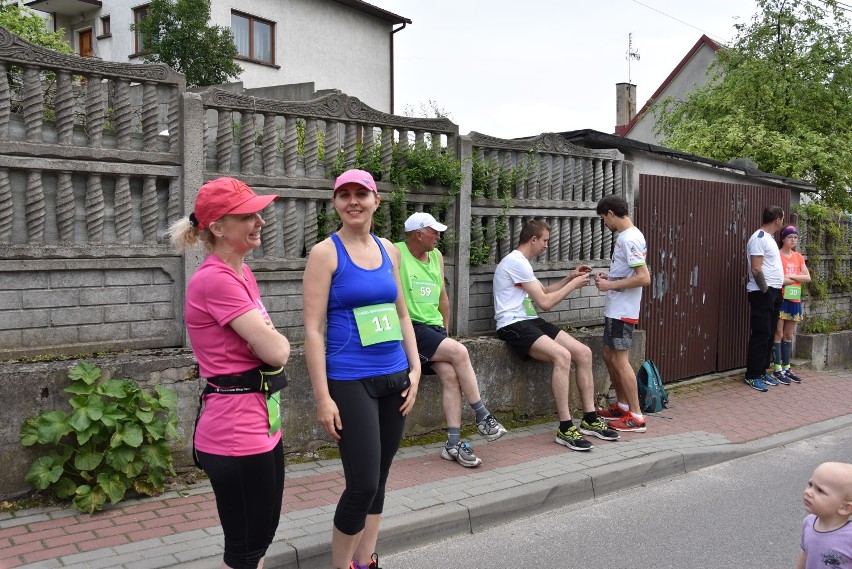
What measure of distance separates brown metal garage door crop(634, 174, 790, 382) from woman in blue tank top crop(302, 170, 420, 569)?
539 centimetres

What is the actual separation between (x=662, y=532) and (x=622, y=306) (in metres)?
2.50

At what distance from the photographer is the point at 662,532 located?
5133mm

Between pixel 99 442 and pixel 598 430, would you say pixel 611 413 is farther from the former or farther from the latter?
pixel 99 442

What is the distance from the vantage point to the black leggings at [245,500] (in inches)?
120

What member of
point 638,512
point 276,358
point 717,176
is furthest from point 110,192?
point 717,176

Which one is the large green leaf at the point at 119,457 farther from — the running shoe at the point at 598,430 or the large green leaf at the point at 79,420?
the running shoe at the point at 598,430

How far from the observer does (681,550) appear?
4797mm

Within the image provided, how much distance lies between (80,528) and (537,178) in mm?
5239

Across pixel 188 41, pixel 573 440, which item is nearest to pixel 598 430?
pixel 573 440

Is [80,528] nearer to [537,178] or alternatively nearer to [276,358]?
[276,358]

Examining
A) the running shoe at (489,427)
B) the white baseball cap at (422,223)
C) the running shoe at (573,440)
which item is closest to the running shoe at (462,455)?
the running shoe at (489,427)

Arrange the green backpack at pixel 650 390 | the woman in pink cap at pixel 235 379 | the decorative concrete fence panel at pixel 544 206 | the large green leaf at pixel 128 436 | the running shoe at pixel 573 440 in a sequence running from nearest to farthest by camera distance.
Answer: the woman in pink cap at pixel 235 379
the large green leaf at pixel 128 436
the running shoe at pixel 573 440
the decorative concrete fence panel at pixel 544 206
the green backpack at pixel 650 390

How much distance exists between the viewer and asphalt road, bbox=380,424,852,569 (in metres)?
4.64

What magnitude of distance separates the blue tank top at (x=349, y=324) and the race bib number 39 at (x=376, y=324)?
0.8 inches
